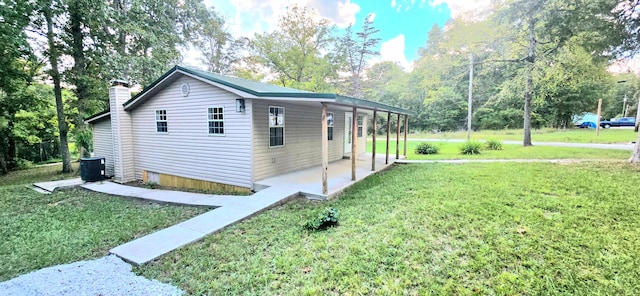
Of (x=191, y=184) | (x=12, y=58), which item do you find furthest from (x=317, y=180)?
(x=12, y=58)

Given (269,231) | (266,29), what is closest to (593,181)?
(269,231)

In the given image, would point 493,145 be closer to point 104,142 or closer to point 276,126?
point 276,126

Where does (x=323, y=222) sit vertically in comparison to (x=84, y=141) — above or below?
below

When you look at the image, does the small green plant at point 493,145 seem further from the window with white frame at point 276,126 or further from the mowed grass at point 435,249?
the window with white frame at point 276,126

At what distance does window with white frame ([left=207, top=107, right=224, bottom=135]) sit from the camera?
686 cm

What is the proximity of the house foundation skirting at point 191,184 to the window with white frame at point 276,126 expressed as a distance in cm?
148

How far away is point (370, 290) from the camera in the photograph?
242 cm

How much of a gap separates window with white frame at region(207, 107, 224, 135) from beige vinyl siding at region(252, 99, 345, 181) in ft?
3.38

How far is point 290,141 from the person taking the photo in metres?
7.94

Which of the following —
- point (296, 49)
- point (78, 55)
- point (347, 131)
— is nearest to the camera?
point (78, 55)

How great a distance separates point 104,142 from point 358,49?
22.5 metres

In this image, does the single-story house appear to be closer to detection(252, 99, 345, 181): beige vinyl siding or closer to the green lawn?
detection(252, 99, 345, 181): beige vinyl siding

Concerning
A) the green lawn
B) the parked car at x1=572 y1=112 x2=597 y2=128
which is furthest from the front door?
the parked car at x1=572 y1=112 x2=597 y2=128

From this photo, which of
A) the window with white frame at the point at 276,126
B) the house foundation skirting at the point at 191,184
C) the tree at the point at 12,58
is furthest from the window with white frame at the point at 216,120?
the tree at the point at 12,58
